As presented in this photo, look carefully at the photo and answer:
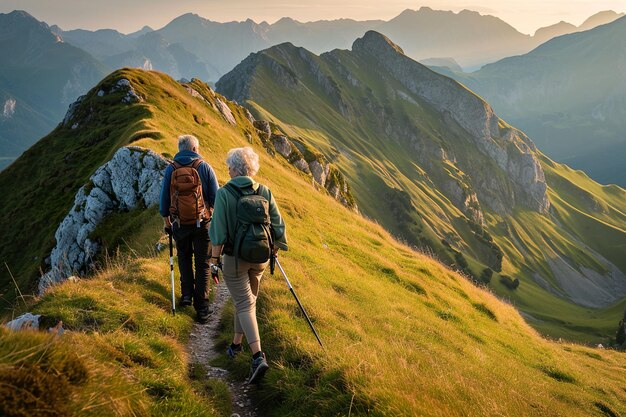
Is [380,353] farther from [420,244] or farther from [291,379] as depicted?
[420,244]

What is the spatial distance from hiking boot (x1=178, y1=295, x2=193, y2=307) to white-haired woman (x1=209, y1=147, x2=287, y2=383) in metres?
3.92

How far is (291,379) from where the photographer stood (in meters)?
7.50

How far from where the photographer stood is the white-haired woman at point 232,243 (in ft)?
25.6

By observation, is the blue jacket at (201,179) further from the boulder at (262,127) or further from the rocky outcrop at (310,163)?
the boulder at (262,127)

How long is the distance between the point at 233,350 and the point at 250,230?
3149mm

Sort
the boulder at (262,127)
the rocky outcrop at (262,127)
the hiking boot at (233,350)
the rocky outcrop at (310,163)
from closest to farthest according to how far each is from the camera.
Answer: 1. the hiking boot at (233,350)
2. the rocky outcrop at (310,163)
3. the rocky outcrop at (262,127)
4. the boulder at (262,127)

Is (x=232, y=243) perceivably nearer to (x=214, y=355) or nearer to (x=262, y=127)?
(x=214, y=355)

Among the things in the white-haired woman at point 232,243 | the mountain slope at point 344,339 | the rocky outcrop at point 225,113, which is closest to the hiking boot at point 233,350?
the mountain slope at point 344,339

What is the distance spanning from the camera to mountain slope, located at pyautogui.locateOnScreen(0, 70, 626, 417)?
6367 millimetres

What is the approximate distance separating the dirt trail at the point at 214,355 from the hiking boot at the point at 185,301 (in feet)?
2.64

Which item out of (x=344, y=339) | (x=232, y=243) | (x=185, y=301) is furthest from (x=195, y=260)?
(x=344, y=339)

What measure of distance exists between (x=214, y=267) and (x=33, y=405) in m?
4.98

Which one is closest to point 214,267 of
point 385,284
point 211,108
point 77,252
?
point 385,284

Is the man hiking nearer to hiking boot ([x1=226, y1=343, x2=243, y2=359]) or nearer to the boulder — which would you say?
hiking boot ([x1=226, y1=343, x2=243, y2=359])
